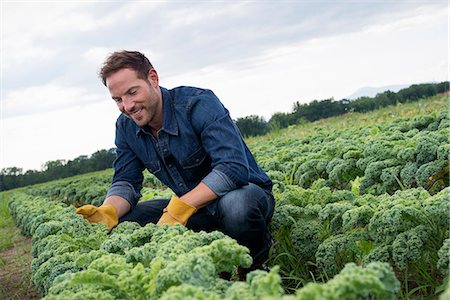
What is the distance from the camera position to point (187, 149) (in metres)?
4.56

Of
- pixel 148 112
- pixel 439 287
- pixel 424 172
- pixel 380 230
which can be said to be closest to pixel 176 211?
pixel 148 112

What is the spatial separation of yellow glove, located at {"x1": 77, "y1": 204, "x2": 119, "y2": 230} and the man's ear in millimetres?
1076

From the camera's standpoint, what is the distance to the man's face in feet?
14.1

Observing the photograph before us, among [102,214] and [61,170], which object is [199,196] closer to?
[102,214]

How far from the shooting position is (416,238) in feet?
11.4

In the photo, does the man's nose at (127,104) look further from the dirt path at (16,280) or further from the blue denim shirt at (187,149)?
the dirt path at (16,280)

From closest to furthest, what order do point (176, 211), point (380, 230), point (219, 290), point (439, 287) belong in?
point (219, 290), point (439, 287), point (380, 230), point (176, 211)

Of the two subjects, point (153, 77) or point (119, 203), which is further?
point (119, 203)

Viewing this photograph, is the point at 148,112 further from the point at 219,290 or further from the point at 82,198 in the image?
the point at 82,198

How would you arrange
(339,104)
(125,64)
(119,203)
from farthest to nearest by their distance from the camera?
1. (339,104)
2. (119,203)
3. (125,64)

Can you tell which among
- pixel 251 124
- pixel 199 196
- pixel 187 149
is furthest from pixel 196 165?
pixel 251 124

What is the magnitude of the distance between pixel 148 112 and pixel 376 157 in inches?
121

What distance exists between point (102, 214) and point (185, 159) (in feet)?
2.72

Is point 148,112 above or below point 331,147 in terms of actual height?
above
